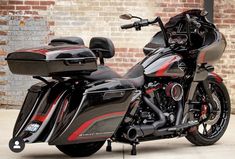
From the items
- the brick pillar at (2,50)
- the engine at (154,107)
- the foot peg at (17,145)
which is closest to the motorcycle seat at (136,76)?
the engine at (154,107)

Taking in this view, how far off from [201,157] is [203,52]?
Result: 1081 millimetres

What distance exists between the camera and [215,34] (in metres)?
7.22

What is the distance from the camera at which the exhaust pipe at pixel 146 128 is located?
21.0 feet

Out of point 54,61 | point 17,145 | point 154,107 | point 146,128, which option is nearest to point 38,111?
point 17,145

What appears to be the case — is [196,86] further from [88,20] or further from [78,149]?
[88,20]

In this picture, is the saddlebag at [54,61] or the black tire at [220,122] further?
the black tire at [220,122]

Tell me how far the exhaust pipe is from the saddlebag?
0.73 m

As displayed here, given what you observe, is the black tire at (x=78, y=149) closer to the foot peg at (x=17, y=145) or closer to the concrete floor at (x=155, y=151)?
the concrete floor at (x=155, y=151)

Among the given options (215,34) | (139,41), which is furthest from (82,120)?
(139,41)

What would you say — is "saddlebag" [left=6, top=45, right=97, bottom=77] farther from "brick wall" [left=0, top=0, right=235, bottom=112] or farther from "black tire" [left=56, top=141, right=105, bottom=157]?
"brick wall" [left=0, top=0, right=235, bottom=112]

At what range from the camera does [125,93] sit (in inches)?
249

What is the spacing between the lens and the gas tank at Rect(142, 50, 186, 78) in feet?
22.1

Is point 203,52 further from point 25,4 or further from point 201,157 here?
point 25,4

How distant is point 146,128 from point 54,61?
4.11 ft
